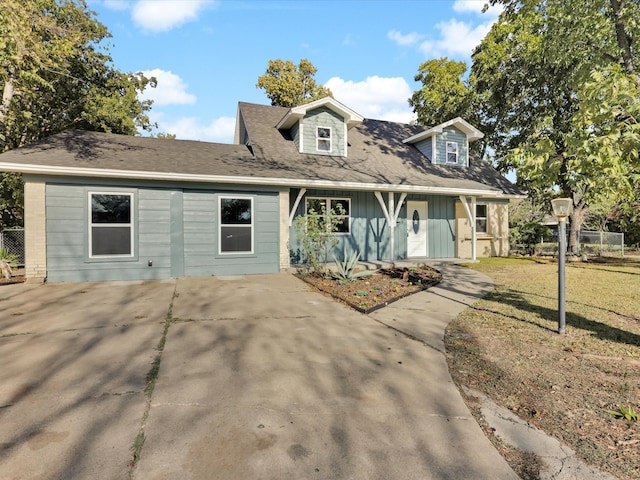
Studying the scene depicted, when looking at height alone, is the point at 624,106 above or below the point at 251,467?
above

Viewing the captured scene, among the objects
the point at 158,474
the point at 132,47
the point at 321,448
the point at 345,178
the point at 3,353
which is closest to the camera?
the point at 158,474

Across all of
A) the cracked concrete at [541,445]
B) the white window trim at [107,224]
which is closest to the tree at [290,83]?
the white window trim at [107,224]

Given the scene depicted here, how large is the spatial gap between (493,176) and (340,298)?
41.0 ft

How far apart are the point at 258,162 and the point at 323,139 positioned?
299 cm

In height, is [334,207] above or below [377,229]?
above

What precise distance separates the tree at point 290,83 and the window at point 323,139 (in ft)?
47.9

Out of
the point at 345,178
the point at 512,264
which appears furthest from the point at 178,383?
the point at 512,264

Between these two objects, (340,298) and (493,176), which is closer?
(340,298)

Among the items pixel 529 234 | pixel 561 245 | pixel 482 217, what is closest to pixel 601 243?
pixel 529 234

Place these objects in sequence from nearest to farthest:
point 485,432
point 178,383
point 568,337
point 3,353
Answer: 1. point 485,432
2. point 178,383
3. point 3,353
4. point 568,337

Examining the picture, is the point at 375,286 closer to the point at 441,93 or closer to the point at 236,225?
the point at 236,225

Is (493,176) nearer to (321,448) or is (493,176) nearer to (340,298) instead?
(340,298)

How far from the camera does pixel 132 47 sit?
12.6m

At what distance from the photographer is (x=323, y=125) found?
1281 centimetres
